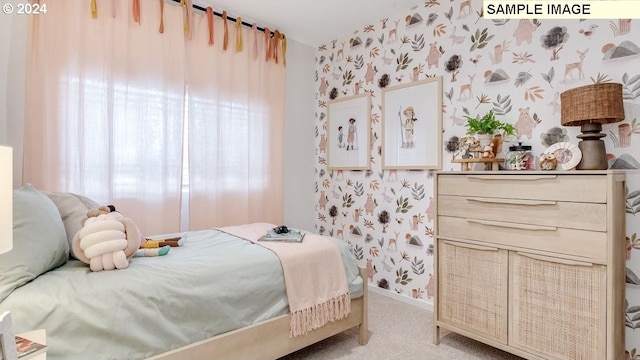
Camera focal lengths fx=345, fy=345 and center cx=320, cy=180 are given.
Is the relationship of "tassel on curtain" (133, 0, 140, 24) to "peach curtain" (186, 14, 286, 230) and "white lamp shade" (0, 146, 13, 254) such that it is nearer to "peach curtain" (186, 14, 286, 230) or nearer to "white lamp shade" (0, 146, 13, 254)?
"peach curtain" (186, 14, 286, 230)

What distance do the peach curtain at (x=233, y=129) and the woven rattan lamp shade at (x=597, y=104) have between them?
234cm

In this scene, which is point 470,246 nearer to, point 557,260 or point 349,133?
point 557,260

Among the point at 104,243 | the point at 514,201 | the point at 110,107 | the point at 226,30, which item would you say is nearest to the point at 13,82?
the point at 110,107

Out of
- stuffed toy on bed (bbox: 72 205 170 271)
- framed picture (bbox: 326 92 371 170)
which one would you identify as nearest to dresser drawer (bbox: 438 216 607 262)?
framed picture (bbox: 326 92 371 170)

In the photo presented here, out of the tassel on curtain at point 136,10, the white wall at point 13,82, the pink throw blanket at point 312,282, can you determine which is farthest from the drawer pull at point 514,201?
the white wall at point 13,82

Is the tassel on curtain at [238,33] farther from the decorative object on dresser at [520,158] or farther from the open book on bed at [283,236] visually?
the decorative object on dresser at [520,158]

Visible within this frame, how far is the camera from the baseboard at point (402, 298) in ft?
9.30

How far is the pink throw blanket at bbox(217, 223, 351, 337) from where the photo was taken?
6.14 ft

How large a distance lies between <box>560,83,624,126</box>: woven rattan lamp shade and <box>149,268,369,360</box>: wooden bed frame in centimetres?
178

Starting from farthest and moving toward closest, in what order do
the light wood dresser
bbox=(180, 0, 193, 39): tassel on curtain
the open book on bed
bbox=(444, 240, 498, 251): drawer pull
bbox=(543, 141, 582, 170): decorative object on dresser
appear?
bbox=(180, 0, 193, 39): tassel on curtain → the open book on bed → bbox=(444, 240, 498, 251): drawer pull → bbox=(543, 141, 582, 170): decorative object on dresser → the light wood dresser

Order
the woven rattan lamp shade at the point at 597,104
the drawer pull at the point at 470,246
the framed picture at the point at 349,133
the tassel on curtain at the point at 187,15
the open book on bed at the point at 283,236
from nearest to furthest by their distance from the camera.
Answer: the woven rattan lamp shade at the point at 597,104 → the drawer pull at the point at 470,246 → the open book on bed at the point at 283,236 → the tassel on curtain at the point at 187,15 → the framed picture at the point at 349,133

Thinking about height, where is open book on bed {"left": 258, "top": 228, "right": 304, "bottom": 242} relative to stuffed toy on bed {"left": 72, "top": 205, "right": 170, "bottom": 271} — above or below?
below

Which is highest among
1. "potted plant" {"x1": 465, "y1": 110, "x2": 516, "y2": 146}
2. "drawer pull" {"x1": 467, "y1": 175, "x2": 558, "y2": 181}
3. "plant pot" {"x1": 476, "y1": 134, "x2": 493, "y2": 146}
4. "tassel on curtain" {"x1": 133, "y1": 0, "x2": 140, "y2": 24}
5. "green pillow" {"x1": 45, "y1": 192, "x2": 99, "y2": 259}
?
"tassel on curtain" {"x1": 133, "y1": 0, "x2": 140, "y2": 24}

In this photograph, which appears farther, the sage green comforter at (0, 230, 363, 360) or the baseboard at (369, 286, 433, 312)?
the baseboard at (369, 286, 433, 312)
